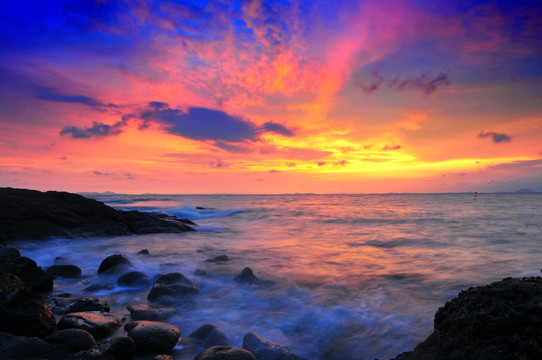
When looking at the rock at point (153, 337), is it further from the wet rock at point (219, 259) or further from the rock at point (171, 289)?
the wet rock at point (219, 259)

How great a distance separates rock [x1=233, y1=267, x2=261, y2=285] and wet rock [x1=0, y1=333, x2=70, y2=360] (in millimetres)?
3853

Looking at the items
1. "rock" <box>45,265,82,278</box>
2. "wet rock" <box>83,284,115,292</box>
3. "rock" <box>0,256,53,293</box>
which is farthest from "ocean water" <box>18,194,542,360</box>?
"rock" <box>0,256,53,293</box>

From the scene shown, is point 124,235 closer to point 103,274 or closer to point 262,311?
point 103,274

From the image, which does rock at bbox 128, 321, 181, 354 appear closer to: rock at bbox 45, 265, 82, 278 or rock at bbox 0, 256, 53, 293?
rock at bbox 0, 256, 53, 293

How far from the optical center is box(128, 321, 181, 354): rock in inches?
133

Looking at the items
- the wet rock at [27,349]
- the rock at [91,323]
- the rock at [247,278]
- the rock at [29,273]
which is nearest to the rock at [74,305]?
the rock at [91,323]

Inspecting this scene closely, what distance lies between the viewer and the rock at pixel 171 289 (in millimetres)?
5238

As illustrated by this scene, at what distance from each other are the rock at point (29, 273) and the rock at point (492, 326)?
592 cm

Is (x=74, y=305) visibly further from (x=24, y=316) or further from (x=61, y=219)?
(x=61, y=219)

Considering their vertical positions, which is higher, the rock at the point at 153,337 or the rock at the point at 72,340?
the rock at the point at 72,340

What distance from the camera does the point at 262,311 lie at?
511 centimetres

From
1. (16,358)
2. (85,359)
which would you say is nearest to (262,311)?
(85,359)

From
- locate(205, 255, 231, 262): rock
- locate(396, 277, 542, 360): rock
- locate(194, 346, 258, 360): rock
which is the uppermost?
locate(396, 277, 542, 360): rock

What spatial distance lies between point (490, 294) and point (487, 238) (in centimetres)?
1234
